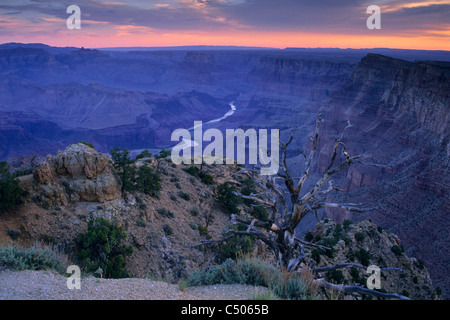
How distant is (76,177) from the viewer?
12000mm

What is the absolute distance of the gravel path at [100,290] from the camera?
16.8ft

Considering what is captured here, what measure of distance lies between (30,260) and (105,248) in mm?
3333

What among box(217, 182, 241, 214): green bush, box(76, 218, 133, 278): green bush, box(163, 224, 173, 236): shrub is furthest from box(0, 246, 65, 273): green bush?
box(217, 182, 241, 214): green bush

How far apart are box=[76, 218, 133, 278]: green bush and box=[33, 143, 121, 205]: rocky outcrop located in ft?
5.66

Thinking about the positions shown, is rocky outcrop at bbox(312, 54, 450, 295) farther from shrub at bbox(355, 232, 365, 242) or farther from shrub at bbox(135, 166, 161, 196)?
shrub at bbox(135, 166, 161, 196)

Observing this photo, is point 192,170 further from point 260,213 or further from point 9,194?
point 9,194

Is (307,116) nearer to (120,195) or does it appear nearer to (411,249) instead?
(411,249)

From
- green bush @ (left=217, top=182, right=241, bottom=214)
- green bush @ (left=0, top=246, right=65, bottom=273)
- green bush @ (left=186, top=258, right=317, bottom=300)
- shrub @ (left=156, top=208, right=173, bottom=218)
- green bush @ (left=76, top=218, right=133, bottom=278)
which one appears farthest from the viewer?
green bush @ (left=217, top=182, right=241, bottom=214)

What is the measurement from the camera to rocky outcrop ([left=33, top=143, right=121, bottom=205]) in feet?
37.2

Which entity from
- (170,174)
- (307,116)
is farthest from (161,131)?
(170,174)

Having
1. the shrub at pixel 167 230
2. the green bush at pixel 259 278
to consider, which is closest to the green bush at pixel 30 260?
the green bush at pixel 259 278

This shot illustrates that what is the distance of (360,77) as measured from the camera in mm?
72562

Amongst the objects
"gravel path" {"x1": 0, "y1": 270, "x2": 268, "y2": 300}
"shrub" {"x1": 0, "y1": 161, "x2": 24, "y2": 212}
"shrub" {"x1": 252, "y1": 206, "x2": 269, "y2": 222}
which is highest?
"shrub" {"x1": 0, "y1": 161, "x2": 24, "y2": 212}

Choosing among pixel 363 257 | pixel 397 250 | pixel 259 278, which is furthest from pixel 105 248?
pixel 397 250
